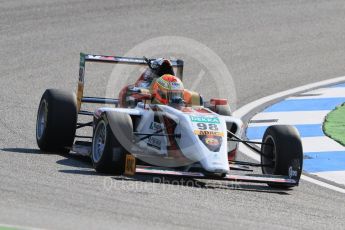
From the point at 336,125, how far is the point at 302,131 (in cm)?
55

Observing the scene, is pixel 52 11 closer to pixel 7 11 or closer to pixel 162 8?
pixel 7 11

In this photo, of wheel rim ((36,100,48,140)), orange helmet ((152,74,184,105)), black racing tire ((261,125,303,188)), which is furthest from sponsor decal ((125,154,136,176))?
wheel rim ((36,100,48,140))

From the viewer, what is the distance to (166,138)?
413 inches

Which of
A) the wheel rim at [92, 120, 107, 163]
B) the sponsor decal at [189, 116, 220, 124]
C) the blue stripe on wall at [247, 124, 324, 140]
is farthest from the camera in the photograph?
the blue stripe on wall at [247, 124, 324, 140]

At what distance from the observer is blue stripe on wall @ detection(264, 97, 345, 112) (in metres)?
15.1

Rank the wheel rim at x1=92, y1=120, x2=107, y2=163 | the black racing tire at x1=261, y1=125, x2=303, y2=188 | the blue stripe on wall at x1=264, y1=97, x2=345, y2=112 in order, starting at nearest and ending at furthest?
the black racing tire at x1=261, y1=125, x2=303, y2=188 < the wheel rim at x1=92, y1=120, x2=107, y2=163 < the blue stripe on wall at x1=264, y1=97, x2=345, y2=112

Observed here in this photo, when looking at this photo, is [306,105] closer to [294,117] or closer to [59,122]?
[294,117]

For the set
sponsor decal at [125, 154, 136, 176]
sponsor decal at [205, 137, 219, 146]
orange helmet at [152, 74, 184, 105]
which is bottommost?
sponsor decal at [125, 154, 136, 176]

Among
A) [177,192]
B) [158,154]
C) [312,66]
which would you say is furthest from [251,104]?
[177,192]

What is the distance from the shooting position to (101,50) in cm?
1872

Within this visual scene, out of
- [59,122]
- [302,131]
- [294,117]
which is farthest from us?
[294,117]

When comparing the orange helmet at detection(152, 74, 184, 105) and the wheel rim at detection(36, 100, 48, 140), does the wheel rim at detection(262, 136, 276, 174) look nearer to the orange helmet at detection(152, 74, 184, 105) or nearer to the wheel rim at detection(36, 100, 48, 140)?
the orange helmet at detection(152, 74, 184, 105)

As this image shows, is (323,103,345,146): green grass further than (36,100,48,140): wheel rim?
Yes
